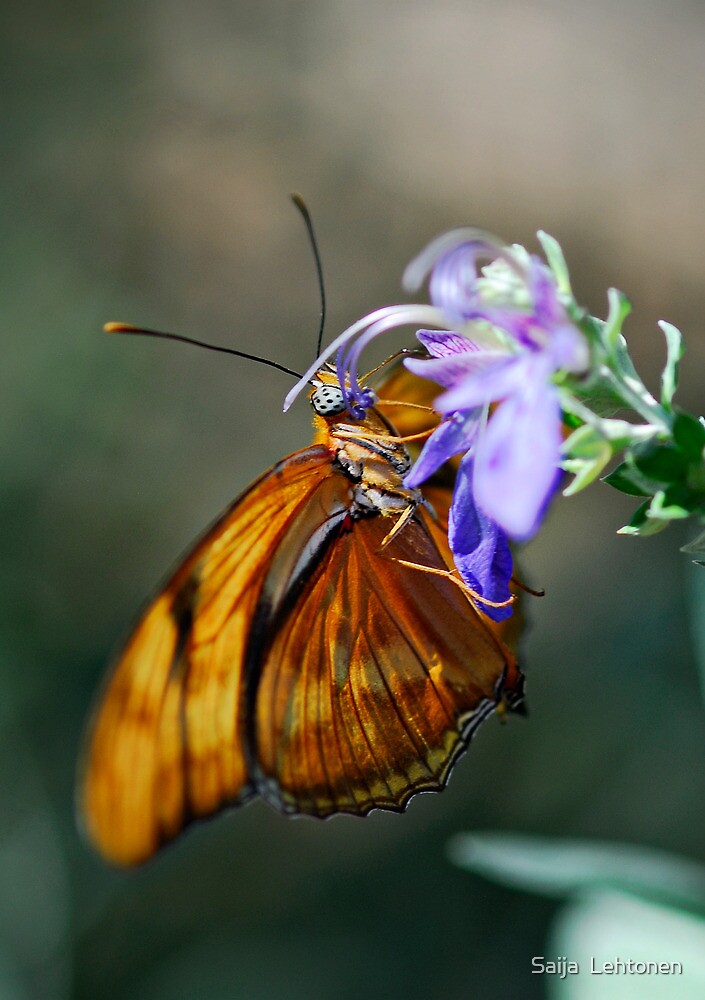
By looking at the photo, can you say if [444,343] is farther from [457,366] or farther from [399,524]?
[399,524]

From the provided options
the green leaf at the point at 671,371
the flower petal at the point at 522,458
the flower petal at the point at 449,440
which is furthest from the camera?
the flower petal at the point at 449,440

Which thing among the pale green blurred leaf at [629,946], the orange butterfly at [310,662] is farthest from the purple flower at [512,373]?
the pale green blurred leaf at [629,946]

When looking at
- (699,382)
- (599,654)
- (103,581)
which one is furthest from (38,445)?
(699,382)

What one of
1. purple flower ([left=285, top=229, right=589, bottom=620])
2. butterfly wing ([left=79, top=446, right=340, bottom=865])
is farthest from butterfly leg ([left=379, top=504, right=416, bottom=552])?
purple flower ([left=285, top=229, right=589, bottom=620])

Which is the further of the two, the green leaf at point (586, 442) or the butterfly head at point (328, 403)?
the butterfly head at point (328, 403)

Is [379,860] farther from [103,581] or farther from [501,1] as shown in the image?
[501,1]

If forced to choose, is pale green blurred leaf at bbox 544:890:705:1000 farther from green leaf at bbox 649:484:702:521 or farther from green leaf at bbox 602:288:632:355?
green leaf at bbox 602:288:632:355

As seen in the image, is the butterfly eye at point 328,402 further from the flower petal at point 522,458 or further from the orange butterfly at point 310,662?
the flower petal at point 522,458
